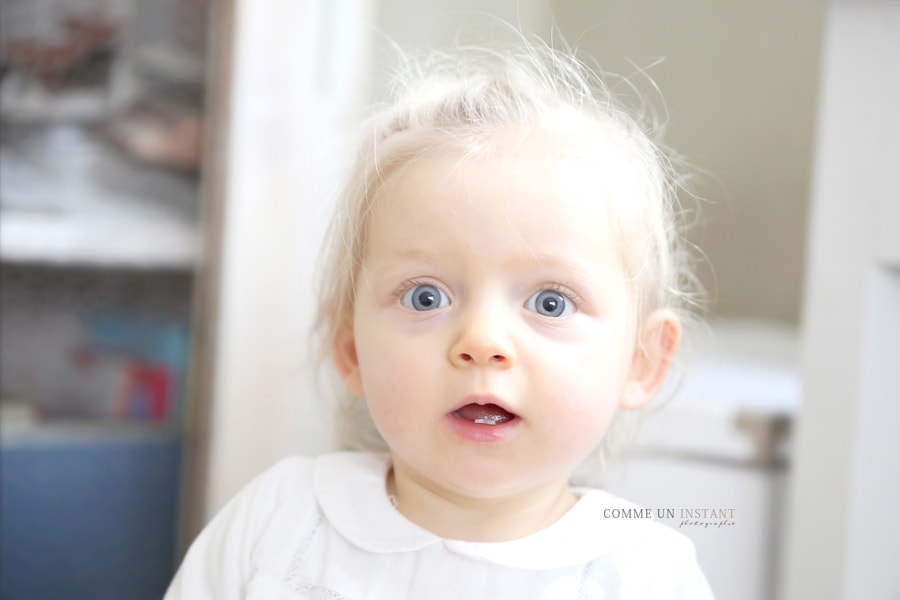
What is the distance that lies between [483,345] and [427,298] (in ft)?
0.22

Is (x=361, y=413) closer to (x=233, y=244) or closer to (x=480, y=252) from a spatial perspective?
(x=480, y=252)

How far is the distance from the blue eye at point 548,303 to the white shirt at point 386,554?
16 centimetres

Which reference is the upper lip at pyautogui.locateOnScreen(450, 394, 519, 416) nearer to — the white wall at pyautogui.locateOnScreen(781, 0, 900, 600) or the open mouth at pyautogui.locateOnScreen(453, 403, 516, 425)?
the open mouth at pyautogui.locateOnScreen(453, 403, 516, 425)

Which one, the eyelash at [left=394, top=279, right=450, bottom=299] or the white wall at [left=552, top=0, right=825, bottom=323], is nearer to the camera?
the eyelash at [left=394, top=279, right=450, bottom=299]

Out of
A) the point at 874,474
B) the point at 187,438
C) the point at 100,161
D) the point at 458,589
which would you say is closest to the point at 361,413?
the point at 458,589

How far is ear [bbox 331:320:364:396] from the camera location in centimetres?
76

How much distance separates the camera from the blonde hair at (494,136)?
0.69 metres

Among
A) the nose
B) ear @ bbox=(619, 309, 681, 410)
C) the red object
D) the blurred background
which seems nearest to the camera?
the nose

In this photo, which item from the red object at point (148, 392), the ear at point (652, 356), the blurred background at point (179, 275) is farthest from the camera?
the red object at point (148, 392)

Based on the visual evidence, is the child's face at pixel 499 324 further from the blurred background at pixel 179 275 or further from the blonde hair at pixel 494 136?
the blurred background at pixel 179 275

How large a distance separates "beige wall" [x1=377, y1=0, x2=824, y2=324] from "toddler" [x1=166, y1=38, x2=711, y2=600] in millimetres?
692

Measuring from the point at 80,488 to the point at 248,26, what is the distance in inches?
25.4

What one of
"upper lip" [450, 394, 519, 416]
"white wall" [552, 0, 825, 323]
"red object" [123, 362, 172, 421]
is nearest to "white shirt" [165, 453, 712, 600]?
"upper lip" [450, 394, 519, 416]

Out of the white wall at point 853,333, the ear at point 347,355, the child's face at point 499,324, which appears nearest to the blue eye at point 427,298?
the child's face at point 499,324
